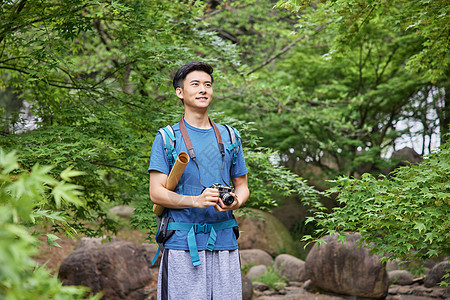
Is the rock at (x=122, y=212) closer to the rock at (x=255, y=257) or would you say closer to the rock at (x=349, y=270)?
the rock at (x=255, y=257)

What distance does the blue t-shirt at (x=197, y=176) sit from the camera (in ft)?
8.00

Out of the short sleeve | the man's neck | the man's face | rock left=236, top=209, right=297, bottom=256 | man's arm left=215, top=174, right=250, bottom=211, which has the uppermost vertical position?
the man's face

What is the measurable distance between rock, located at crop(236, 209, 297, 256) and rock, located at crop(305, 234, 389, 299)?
3.06 m

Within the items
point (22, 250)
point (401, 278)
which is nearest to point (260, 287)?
point (401, 278)

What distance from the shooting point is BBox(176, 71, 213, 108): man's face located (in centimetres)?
260

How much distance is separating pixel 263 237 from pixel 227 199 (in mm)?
9666

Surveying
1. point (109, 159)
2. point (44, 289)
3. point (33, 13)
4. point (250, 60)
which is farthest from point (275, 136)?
point (44, 289)

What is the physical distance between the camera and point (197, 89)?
8.55 feet

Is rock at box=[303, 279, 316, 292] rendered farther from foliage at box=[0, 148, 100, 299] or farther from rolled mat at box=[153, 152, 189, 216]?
foliage at box=[0, 148, 100, 299]

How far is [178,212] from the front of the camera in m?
2.46

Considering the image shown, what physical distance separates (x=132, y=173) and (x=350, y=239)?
519 cm

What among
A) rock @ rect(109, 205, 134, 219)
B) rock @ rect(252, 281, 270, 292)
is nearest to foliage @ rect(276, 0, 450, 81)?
rock @ rect(252, 281, 270, 292)

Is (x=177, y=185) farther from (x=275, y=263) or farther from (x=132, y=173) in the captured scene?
(x=275, y=263)

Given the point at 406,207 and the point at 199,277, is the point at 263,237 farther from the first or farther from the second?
the point at 199,277
